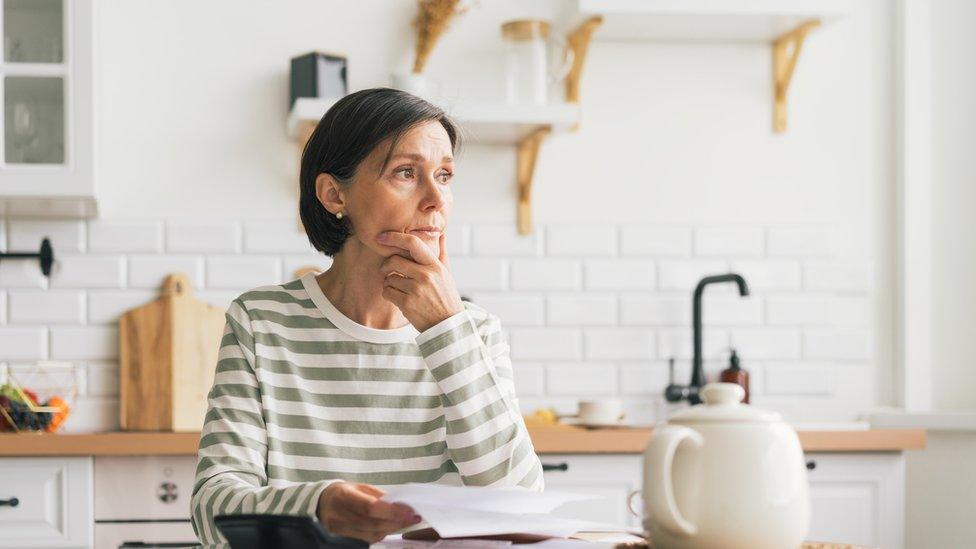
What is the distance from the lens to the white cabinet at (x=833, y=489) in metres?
2.79

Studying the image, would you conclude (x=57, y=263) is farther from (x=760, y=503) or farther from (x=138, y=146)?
(x=760, y=503)

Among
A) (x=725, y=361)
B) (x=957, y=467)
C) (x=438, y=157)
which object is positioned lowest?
(x=957, y=467)

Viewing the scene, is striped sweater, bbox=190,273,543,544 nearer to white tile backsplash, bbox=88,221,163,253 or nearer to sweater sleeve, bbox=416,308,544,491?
sweater sleeve, bbox=416,308,544,491

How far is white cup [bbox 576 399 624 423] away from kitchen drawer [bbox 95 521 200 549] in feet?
3.42

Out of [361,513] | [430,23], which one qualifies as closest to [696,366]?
[430,23]

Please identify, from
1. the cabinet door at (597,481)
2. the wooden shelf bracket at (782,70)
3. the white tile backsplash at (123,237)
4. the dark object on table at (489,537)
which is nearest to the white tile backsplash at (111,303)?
the white tile backsplash at (123,237)

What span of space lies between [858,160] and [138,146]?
7.18ft

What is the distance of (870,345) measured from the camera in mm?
3480

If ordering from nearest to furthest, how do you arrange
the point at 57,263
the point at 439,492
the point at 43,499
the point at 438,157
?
the point at 439,492 → the point at 438,157 → the point at 43,499 → the point at 57,263

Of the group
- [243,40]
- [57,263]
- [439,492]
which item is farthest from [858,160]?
[439,492]

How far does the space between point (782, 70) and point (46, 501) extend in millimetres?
2416

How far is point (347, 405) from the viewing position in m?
1.62

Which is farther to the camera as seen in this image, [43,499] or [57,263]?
[57,263]

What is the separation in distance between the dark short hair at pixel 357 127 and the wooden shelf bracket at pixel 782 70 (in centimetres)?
191
